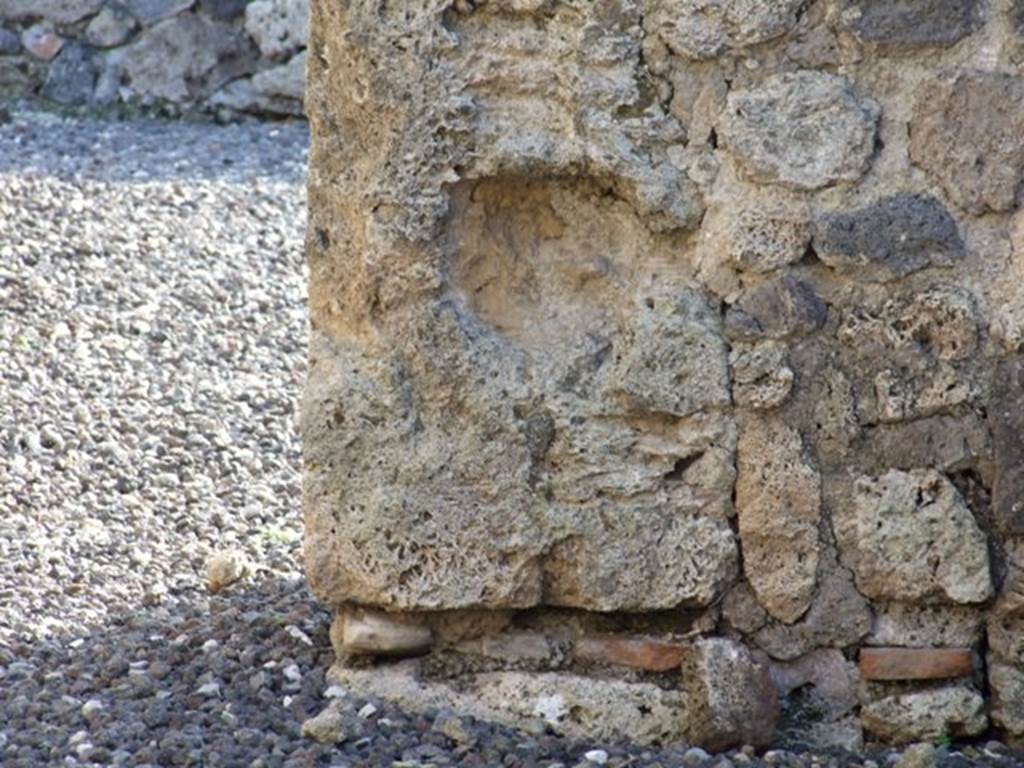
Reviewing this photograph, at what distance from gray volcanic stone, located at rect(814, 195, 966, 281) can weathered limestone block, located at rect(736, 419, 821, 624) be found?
0.30m

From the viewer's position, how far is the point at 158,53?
842 cm

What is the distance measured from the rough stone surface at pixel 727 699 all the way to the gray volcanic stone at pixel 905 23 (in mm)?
1031

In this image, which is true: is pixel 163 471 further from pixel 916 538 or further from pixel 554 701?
pixel 916 538

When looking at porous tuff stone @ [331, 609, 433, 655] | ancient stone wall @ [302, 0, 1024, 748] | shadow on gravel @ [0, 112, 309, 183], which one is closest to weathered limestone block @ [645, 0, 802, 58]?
ancient stone wall @ [302, 0, 1024, 748]

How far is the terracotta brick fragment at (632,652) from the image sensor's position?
3273 millimetres

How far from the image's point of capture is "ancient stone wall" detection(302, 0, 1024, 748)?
315 cm

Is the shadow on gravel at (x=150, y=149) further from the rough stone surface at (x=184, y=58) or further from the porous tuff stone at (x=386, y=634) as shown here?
the porous tuff stone at (x=386, y=634)

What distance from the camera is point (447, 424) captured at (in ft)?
10.7

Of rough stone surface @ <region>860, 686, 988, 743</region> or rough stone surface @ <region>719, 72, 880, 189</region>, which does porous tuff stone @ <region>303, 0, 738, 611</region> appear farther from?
rough stone surface @ <region>860, 686, 988, 743</region>

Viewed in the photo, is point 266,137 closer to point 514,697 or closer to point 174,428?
point 174,428

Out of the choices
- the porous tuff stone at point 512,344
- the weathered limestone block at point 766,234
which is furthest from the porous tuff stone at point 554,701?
the weathered limestone block at point 766,234

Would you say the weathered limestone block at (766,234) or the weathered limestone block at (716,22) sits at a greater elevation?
the weathered limestone block at (716,22)

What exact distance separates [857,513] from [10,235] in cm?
383

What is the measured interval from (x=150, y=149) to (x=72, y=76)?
0.95 m
